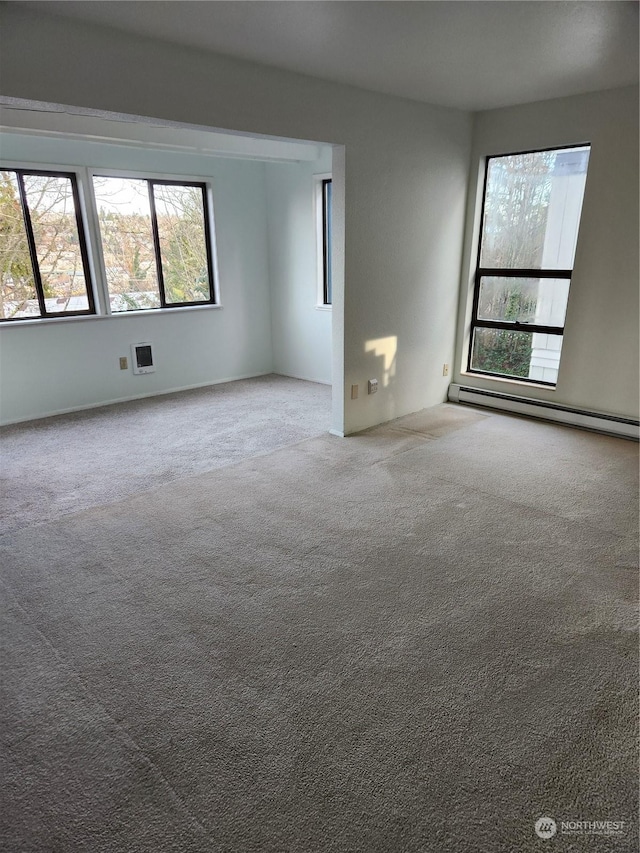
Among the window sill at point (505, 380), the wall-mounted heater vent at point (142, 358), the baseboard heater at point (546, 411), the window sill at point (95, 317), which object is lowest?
the baseboard heater at point (546, 411)

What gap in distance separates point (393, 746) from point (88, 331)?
454cm

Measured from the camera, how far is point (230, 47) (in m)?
2.78

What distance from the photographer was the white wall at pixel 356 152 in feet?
8.19

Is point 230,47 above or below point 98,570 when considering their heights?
above

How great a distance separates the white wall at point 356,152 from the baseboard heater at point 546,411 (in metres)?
0.25

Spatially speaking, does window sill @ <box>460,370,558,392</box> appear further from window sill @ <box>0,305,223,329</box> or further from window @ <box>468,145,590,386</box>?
window sill @ <box>0,305,223,329</box>

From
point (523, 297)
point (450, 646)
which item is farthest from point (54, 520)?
point (523, 297)

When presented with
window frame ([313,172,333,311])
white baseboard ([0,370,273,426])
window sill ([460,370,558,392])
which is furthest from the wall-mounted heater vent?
window sill ([460,370,558,392])

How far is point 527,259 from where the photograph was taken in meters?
4.53

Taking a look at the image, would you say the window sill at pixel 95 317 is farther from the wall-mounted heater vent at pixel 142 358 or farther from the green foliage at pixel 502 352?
the green foliage at pixel 502 352

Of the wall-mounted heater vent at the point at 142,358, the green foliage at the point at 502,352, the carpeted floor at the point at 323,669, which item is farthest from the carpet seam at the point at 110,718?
the green foliage at the point at 502,352

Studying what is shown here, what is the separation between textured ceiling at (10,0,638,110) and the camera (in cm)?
231

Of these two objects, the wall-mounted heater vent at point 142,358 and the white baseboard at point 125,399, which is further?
the wall-mounted heater vent at point 142,358

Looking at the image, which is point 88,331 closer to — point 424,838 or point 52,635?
point 52,635
